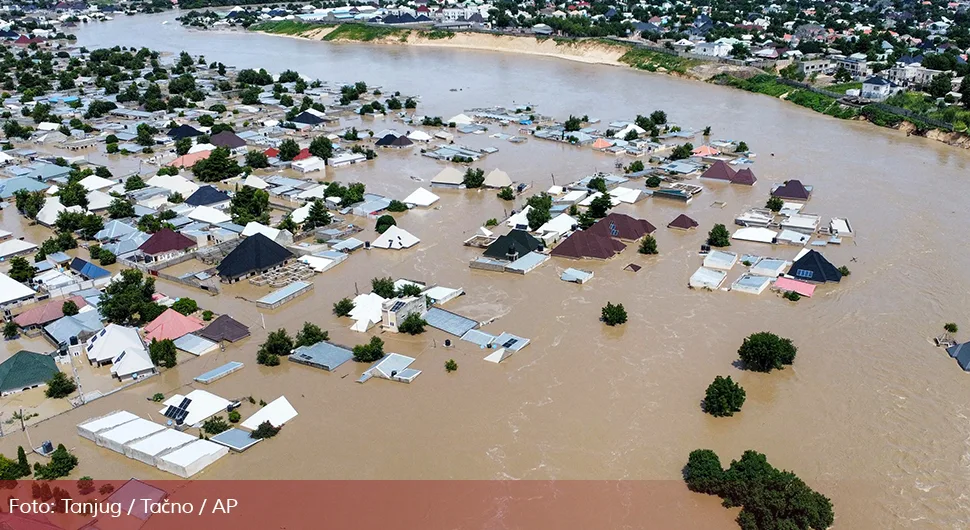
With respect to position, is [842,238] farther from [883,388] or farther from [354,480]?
[354,480]

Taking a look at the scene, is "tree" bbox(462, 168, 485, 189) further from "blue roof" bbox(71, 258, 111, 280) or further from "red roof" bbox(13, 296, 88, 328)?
"red roof" bbox(13, 296, 88, 328)

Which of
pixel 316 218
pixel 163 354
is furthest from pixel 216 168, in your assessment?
pixel 163 354

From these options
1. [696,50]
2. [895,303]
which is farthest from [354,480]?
[696,50]

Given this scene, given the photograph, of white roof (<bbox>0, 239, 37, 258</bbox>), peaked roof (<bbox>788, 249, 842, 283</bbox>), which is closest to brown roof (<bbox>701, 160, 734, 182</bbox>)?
peaked roof (<bbox>788, 249, 842, 283</bbox>)

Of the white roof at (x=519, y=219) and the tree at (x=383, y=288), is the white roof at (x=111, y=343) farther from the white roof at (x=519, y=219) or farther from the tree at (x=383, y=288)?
the white roof at (x=519, y=219)

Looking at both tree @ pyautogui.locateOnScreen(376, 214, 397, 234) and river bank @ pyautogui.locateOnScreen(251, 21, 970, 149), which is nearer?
tree @ pyautogui.locateOnScreen(376, 214, 397, 234)

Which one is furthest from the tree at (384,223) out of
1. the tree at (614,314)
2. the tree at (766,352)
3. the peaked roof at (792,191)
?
the peaked roof at (792,191)
